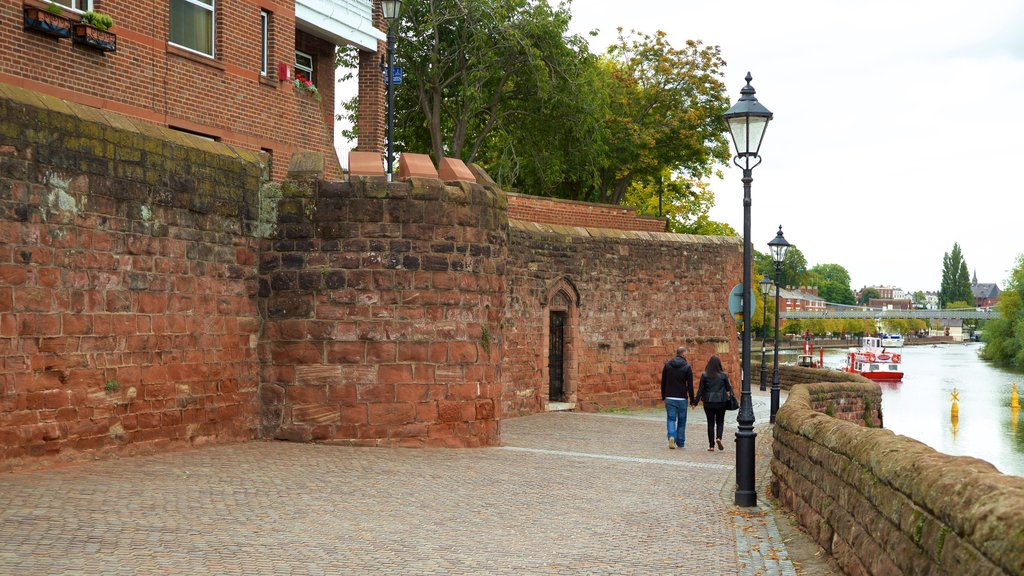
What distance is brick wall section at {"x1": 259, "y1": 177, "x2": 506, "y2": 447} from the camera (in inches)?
564

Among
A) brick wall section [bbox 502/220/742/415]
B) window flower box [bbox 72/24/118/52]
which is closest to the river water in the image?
brick wall section [bbox 502/220/742/415]

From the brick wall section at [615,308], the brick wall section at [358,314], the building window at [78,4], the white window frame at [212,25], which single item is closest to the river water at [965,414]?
the brick wall section at [615,308]

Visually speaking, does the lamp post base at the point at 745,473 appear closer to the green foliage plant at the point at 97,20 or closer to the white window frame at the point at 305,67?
the green foliage plant at the point at 97,20

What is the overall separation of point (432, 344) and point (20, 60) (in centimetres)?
677

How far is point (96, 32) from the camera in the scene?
16469 mm

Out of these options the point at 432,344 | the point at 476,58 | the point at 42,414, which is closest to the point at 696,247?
the point at 476,58

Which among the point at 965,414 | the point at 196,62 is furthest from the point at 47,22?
the point at 965,414

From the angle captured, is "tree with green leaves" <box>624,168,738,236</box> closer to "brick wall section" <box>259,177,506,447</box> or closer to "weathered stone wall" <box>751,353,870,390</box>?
"weathered stone wall" <box>751,353,870,390</box>

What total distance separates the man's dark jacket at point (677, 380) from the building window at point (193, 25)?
9.44 m

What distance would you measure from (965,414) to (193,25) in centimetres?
3988

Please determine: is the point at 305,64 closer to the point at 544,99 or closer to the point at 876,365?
the point at 544,99

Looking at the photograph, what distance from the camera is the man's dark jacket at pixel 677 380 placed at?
17203 millimetres

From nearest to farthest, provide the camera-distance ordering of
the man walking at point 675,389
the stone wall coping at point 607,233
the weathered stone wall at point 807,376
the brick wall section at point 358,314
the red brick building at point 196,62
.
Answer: the brick wall section at point 358,314
the red brick building at point 196,62
the man walking at point 675,389
the stone wall coping at point 607,233
the weathered stone wall at point 807,376

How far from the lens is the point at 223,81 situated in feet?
65.4
